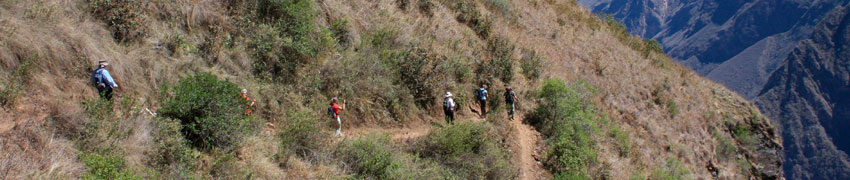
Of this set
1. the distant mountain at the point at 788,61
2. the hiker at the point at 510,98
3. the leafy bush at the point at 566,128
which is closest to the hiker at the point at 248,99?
the leafy bush at the point at 566,128

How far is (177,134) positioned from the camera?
20.1ft

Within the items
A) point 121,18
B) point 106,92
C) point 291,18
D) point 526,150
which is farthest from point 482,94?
point 106,92

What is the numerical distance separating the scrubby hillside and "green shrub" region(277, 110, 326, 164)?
2cm

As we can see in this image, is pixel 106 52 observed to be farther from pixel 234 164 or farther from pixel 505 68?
pixel 505 68

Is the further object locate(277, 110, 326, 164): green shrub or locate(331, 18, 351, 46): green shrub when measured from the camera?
locate(331, 18, 351, 46): green shrub

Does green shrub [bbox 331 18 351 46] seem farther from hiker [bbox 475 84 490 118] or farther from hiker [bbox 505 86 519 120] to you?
hiker [bbox 505 86 519 120]

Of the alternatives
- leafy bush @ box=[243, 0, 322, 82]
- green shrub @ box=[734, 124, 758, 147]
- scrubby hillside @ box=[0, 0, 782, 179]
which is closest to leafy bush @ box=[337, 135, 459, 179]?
scrubby hillside @ box=[0, 0, 782, 179]

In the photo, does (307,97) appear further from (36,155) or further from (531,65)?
(531,65)

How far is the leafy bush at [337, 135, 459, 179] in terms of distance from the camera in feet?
24.6

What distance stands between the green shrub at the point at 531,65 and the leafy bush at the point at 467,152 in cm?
Result: 552

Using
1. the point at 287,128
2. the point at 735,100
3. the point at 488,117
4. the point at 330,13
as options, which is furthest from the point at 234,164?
the point at 735,100

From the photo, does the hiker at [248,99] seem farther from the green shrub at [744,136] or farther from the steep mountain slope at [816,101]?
the steep mountain slope at [816,101]

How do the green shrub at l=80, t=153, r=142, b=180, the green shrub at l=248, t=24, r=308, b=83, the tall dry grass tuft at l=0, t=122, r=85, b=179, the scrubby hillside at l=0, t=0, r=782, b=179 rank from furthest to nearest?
the green shrub at l=248, t=24, r=308, b=83 < the scrubby hillside at l=0, t=0, r=782, b=179 < the green shrub at l=80, t=153, r=142, b=180 < the tall dry grass tuft at l=0, t=122, r=85, b=179

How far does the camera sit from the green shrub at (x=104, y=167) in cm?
468
